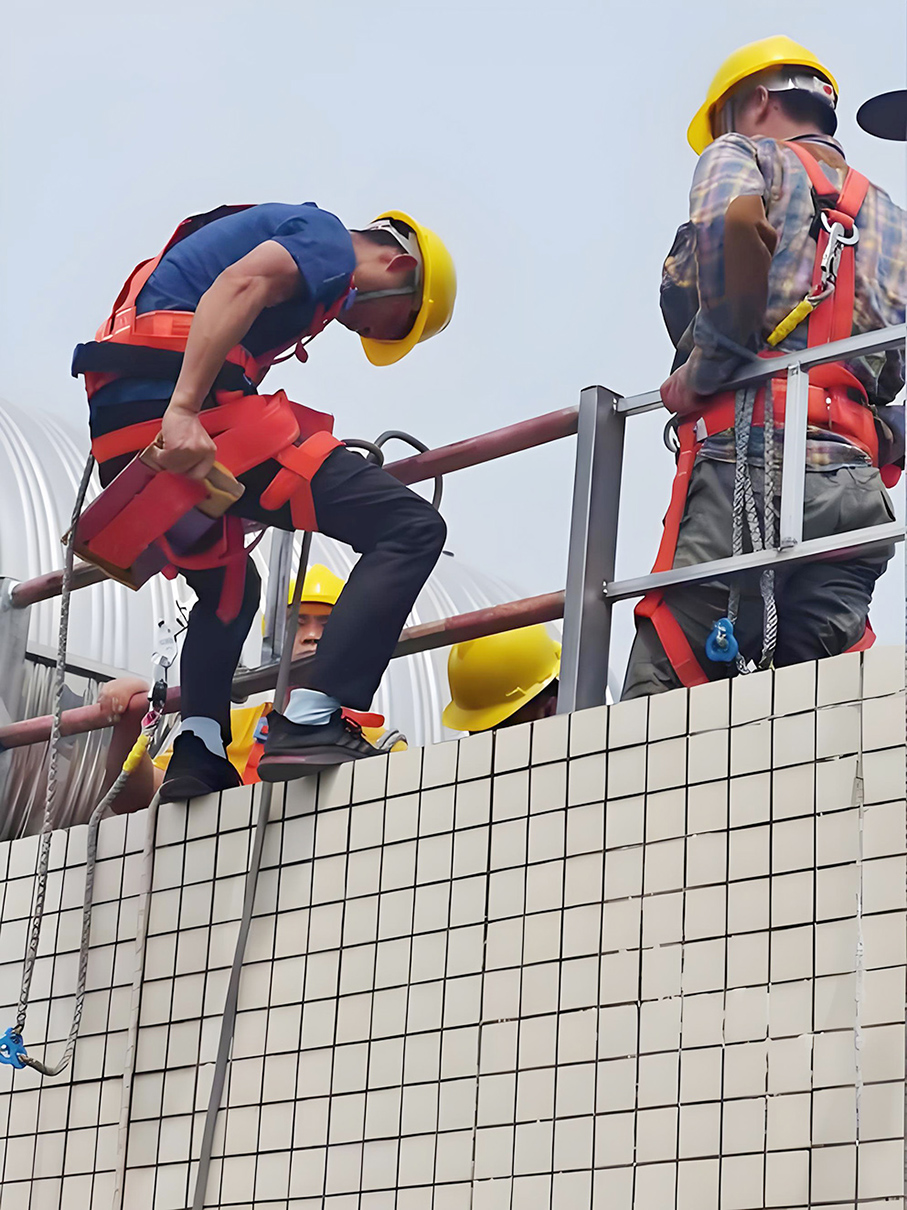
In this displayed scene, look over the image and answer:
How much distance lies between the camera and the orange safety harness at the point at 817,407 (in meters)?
4.25

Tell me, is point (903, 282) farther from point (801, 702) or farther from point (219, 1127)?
point (219, 1127)

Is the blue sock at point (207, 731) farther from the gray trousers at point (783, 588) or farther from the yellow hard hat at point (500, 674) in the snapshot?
the yellow hard hat at point (500, 674)

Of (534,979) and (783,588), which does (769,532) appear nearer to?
(783,588)

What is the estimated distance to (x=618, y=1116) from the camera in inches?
140

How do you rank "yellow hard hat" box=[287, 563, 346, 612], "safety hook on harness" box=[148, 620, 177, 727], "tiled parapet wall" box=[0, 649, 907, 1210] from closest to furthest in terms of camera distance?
"tiled parapet wall" box=[0, 649, 907, 1210] < "safety hook on harness" box=[148, 620, 177, 727] < "yellow hard hat" box=[287, 563, 346, 612]

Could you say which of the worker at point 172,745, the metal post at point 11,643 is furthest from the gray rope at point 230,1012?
the metal post at point 11,643

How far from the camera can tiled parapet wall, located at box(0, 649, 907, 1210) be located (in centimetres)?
336

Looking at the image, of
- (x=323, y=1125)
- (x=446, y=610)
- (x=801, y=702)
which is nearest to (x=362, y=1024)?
(x=323, y=1125)

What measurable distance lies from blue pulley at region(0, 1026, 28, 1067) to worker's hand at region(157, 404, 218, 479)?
136 centimetres

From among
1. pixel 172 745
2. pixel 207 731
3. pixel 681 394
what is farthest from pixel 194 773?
pixel 681 394

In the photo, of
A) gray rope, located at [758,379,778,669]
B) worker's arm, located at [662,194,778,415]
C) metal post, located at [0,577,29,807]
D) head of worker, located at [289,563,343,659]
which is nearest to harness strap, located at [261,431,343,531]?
worker's arm, located at [662,194,778,415]

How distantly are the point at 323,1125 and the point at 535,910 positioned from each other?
0.65 metres

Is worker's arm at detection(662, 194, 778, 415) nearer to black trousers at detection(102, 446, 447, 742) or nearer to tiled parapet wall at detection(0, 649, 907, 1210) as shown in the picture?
black trousers at detection(102, 446, 447, 742)

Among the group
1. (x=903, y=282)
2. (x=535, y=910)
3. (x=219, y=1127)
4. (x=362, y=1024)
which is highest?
(x=903, y=282)
